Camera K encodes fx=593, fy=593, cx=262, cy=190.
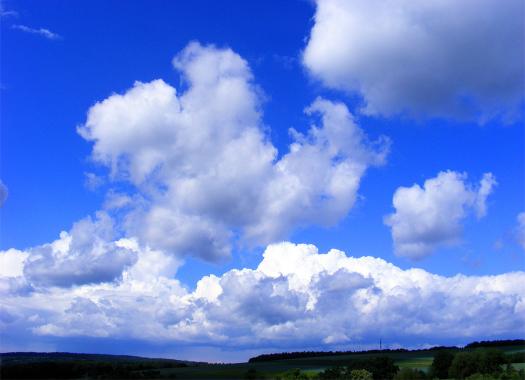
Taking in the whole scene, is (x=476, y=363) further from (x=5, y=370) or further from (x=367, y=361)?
(x=5, y=370)

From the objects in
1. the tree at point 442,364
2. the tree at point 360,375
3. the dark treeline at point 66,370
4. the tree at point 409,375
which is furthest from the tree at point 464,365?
the dark treeline at point 66,370

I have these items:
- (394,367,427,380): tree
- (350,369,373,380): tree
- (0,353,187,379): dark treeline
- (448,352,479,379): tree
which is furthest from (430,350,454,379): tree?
(0,353,187,379): dark treeline

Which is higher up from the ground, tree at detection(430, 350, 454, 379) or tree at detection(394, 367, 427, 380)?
tree at detection(430, 350, 454, 379)

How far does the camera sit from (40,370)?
383ft

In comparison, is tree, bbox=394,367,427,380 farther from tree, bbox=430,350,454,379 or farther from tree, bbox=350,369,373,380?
tree, bbox=350,369,373,380

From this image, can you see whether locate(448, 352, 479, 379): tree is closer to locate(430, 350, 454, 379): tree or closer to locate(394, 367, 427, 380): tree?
locate(430, 350, 454, 379): tree

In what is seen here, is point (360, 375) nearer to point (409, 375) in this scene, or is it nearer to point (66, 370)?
point (409, 375)

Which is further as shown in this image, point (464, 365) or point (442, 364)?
point (442, 364)

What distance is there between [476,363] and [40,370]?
101776mm

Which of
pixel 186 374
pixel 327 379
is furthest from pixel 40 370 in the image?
pixel 327 379

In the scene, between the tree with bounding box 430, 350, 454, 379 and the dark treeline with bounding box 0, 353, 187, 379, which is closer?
the dark treeline with bounding box 0, 353, 187, 379

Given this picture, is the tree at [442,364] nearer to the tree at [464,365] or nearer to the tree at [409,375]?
the tree at [464,365]

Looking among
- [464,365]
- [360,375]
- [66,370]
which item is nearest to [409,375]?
[360,375]

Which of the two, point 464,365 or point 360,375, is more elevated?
point 464,365
